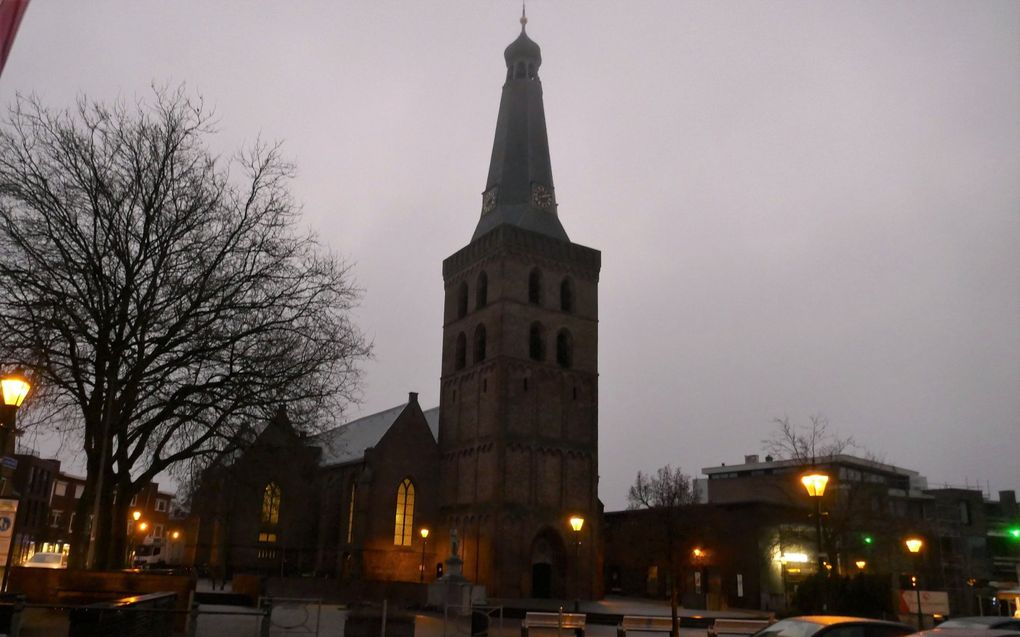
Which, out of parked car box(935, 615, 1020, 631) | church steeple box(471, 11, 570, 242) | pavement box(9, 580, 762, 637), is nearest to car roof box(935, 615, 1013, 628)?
parked car box(935, 615, 1020, 631)

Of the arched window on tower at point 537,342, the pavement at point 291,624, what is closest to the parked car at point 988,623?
the pavement at point 291,624

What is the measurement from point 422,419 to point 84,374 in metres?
30.6

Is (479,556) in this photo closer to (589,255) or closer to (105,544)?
(589,255)

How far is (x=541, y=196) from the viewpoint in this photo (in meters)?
53.8

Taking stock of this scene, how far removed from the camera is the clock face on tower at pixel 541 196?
53.4 meters

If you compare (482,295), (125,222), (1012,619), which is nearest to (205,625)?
(125,222)

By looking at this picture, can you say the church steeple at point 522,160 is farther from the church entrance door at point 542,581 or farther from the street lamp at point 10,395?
the street lamp at point 10,395

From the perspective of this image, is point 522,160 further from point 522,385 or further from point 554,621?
point 554,621

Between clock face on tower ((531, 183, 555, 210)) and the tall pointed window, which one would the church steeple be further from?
the tall pointed window

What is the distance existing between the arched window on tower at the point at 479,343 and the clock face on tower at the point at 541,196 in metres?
9.14

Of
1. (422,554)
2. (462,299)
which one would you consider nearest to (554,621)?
(422,554)

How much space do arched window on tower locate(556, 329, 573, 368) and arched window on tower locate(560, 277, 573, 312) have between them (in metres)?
1.72

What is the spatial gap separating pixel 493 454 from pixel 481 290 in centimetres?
1089

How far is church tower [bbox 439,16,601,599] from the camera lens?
46062 millimetres
